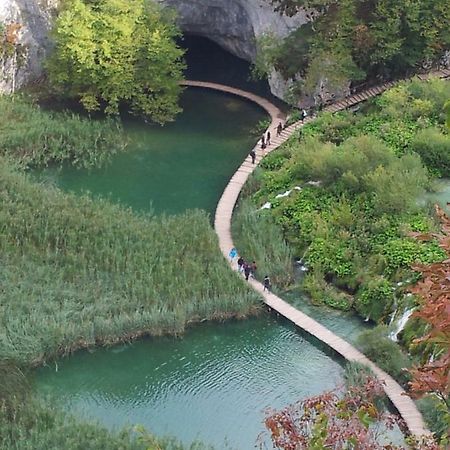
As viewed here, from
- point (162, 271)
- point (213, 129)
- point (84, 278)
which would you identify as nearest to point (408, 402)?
point (162, 271)

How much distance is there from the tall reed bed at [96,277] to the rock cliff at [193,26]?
9.22 meters

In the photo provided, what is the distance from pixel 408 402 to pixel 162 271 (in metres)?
6.81

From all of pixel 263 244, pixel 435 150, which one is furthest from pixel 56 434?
pixel 435 150

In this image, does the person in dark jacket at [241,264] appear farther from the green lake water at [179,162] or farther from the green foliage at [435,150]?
the green foliage at [435,150]

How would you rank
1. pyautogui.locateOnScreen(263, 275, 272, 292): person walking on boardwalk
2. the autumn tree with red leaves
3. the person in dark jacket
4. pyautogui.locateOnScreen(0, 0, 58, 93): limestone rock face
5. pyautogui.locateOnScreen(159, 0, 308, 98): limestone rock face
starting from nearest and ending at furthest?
the autumn tree with red leaves
pyautogui.locateOnScreen(263, 275, 272, 292): person walking on boardwalk
the person in dark jacket
pyautogui.locateOnScreen(0, 0, 58, 93): limestone rock face
pyautogui.locateOnScreen(159, 0, 308, 98): limestone rock face

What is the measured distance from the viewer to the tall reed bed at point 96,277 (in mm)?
18438

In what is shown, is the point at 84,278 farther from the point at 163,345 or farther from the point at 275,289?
the point at 275,289

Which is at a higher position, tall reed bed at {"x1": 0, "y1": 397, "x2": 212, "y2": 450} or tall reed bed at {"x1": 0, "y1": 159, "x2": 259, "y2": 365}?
tall reed bed at {"x1": 0, "y1": 159, "x2": 259, "y2": 365}

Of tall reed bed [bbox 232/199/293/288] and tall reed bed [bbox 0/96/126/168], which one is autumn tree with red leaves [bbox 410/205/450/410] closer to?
tall reed bed [bbox 232/199/293/288]

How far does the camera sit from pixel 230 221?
23625 millimetres

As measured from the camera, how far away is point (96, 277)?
20.1 meters

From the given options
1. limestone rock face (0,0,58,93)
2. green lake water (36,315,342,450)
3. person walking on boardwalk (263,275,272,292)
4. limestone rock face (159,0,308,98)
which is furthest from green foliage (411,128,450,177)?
limestone rock face (0,0,58,93)

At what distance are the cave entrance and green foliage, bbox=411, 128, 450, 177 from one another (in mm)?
9766

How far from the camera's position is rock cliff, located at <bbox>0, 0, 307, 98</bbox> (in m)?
30.1
